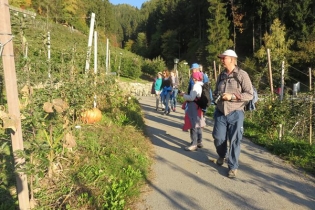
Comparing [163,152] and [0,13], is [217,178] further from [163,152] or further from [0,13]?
[0,13]

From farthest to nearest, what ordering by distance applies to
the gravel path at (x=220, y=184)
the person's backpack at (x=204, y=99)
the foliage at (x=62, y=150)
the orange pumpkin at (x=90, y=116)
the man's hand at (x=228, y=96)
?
the orange pumpkin at (x=90, y=116) < the person's backpack at (x=204, y=99) < the man's hand at (x=228, y=96) < the gravel path at (x=220, y=184) < the foliage at (x=62, y=150)

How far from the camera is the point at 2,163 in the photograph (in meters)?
3.69

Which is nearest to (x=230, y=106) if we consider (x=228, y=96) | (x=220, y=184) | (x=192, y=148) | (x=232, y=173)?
(x=228, y=96)

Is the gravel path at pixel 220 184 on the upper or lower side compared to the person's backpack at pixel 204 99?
lower

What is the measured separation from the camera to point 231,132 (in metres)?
4.98

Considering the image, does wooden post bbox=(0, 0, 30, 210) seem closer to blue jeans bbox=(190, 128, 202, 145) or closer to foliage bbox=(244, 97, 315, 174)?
blue jeans bbox=(190, 128, 202, 145)

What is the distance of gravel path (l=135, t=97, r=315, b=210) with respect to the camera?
12.9 ft

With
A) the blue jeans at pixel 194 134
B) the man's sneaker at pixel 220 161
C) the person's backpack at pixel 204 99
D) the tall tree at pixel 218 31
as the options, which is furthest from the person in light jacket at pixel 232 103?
the tall tree at pixel 218 31

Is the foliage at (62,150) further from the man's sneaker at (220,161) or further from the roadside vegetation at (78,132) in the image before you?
the man's sneaker at (220,161)

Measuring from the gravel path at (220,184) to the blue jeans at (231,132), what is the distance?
33cm

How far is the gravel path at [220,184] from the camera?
3.92 metres

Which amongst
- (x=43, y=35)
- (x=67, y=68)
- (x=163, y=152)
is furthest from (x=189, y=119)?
(x=43, y=35)

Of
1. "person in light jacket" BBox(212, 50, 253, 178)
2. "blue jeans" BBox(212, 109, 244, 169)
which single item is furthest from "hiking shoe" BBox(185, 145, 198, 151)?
"person in light jacket" BBox(212, 50, 253, 178)

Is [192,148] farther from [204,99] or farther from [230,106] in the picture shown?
[230,106]
